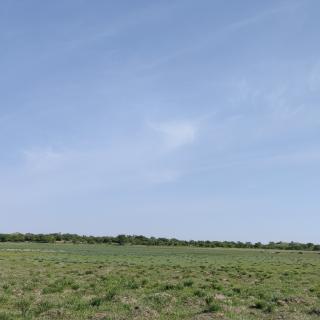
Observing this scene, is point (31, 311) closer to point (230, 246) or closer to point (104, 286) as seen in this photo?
point (104, 286)

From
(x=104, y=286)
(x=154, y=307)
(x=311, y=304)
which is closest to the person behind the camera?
(x=154, y=307)

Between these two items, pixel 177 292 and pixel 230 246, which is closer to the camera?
pixel 177 292

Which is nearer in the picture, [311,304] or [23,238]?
[311,304]

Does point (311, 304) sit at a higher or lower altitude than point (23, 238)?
lower

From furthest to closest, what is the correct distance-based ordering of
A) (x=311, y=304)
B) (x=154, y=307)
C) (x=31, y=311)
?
1. (x=311, y=304)
2. (x=154, y=307)
3. (x=31, y=311)

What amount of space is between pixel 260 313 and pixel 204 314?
2.20 m

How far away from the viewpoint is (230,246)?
647ft

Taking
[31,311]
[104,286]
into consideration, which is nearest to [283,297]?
[104,286]

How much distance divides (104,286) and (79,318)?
899 cm

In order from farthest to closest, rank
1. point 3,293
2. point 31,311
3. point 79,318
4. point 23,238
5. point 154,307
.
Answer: point 23,238 < point 3,293 < point 154,307 < point 31,311 < point 79,318

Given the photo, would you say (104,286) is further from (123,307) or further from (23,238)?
(23,238)

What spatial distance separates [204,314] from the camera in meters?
17.8

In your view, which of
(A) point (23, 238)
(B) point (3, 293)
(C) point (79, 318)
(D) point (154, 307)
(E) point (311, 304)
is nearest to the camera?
(C) point (79, 318)

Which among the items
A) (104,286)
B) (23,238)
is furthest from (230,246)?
(104,286)
